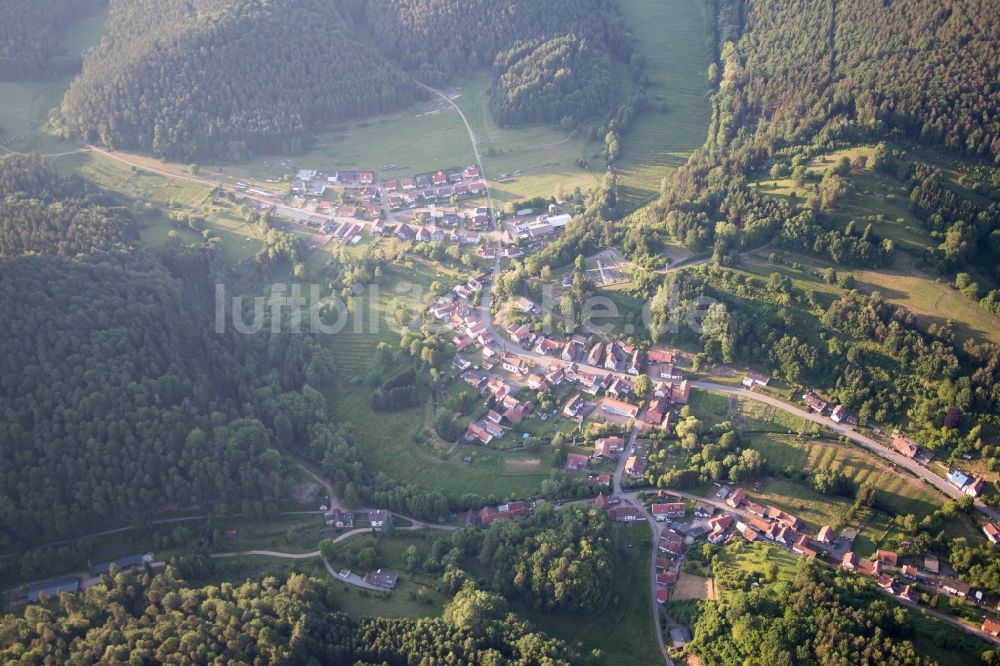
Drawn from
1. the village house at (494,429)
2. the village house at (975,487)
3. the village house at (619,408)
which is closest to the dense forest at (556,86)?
the village house at (619,408)

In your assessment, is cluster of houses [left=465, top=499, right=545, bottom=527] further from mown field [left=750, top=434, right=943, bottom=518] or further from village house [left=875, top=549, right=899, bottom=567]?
village house [left=875, top=549, right=899, bottom=567]

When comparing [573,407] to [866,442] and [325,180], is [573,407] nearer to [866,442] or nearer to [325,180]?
[866,442]

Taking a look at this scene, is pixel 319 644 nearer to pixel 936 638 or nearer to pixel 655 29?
pixel 936 638

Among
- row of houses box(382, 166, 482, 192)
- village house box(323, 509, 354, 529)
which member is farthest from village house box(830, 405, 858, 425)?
row of houses box(382, 166, 482, 192)

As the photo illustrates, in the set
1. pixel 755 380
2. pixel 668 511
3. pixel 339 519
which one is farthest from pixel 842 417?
pixel 339 519

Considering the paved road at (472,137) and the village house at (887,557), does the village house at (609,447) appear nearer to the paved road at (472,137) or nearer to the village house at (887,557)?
the village house at (887,557)

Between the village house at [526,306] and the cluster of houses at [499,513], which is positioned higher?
the village house at [526,306]

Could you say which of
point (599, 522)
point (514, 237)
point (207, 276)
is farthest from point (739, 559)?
point (207, 276)
